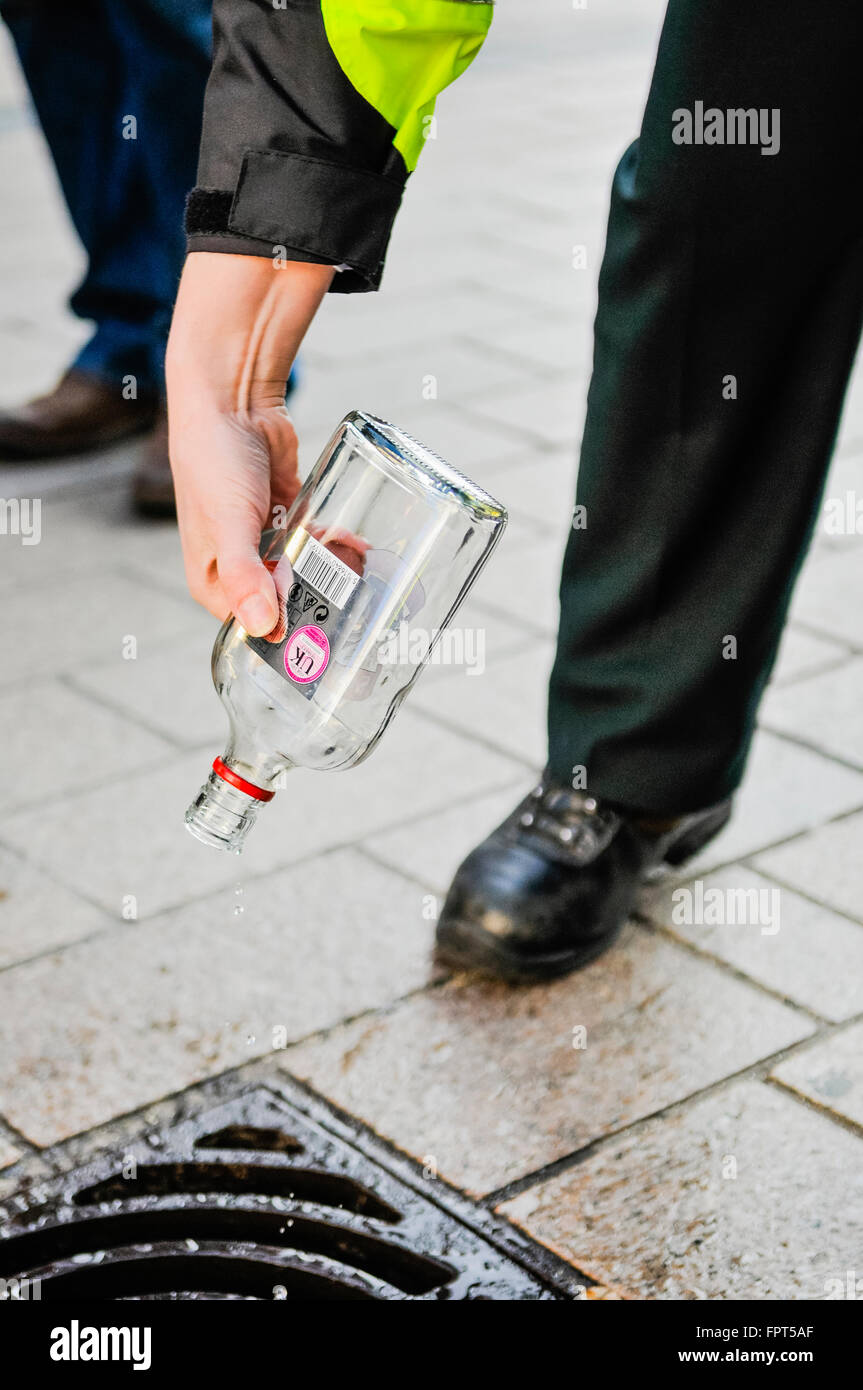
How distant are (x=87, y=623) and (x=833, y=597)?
1.29 meters

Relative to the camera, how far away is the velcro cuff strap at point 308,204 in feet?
4.48

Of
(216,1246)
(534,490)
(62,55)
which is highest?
(62,55)

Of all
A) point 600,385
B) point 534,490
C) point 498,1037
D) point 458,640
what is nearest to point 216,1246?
point 498,1037

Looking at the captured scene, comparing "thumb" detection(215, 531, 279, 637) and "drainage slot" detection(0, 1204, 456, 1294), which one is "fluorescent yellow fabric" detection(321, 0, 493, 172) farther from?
"drainage slot" detection(0, 1204, 456, 1294)

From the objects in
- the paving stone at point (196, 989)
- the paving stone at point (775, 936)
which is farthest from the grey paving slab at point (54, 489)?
the paving stone at point (775, 936)

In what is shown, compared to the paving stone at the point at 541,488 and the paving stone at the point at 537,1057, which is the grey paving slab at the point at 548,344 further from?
the paving stone at the point at 537,1057

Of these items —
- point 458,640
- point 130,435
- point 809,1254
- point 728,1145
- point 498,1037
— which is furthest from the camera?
point 130,435

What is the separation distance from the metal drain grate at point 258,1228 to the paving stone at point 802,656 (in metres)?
1.26

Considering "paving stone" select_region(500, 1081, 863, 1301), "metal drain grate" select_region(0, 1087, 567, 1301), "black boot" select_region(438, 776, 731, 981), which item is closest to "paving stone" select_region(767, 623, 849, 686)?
"black boot" select_region(438, 776, 731, 981)

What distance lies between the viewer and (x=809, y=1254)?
1.49 meters

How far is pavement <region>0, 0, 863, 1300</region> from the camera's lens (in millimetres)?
1598

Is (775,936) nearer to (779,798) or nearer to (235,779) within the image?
(779,798)

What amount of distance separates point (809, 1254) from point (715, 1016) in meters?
0.37

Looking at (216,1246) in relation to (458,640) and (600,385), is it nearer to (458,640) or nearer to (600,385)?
(600,385)
